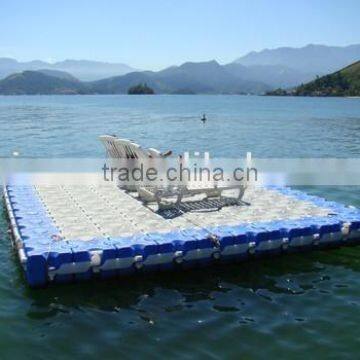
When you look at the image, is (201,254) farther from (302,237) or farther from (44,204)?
(44,204)

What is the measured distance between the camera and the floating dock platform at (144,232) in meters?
10.1

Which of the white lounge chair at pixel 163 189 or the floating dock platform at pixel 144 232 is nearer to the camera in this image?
the floating dock platform at pixel 144 232

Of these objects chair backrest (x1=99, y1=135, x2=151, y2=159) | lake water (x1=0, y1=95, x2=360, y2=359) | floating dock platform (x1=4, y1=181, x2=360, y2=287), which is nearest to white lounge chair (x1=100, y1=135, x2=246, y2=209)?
chair backrest (x1=99, y1=135, x2=151, y2=159)

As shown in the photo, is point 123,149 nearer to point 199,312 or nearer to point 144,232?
point 144,232

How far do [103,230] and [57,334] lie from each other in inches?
123

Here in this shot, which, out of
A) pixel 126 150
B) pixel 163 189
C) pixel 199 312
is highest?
pixel 126 150

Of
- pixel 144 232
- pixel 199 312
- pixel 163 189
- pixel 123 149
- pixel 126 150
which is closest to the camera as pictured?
pixel 199 312

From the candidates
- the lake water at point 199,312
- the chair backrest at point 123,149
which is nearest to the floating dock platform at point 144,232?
the lake water at point 199,312

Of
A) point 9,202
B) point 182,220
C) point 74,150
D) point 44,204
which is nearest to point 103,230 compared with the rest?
point 182,220

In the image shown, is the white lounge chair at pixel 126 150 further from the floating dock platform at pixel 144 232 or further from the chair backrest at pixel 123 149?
the floating dock platform at pixel 144 232

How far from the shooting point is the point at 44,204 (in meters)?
13.6

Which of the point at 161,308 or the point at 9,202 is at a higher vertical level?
the point at 9,202

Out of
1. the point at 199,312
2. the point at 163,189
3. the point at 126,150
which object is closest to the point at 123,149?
the point at 126,150

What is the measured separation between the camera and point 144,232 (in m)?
11.4
